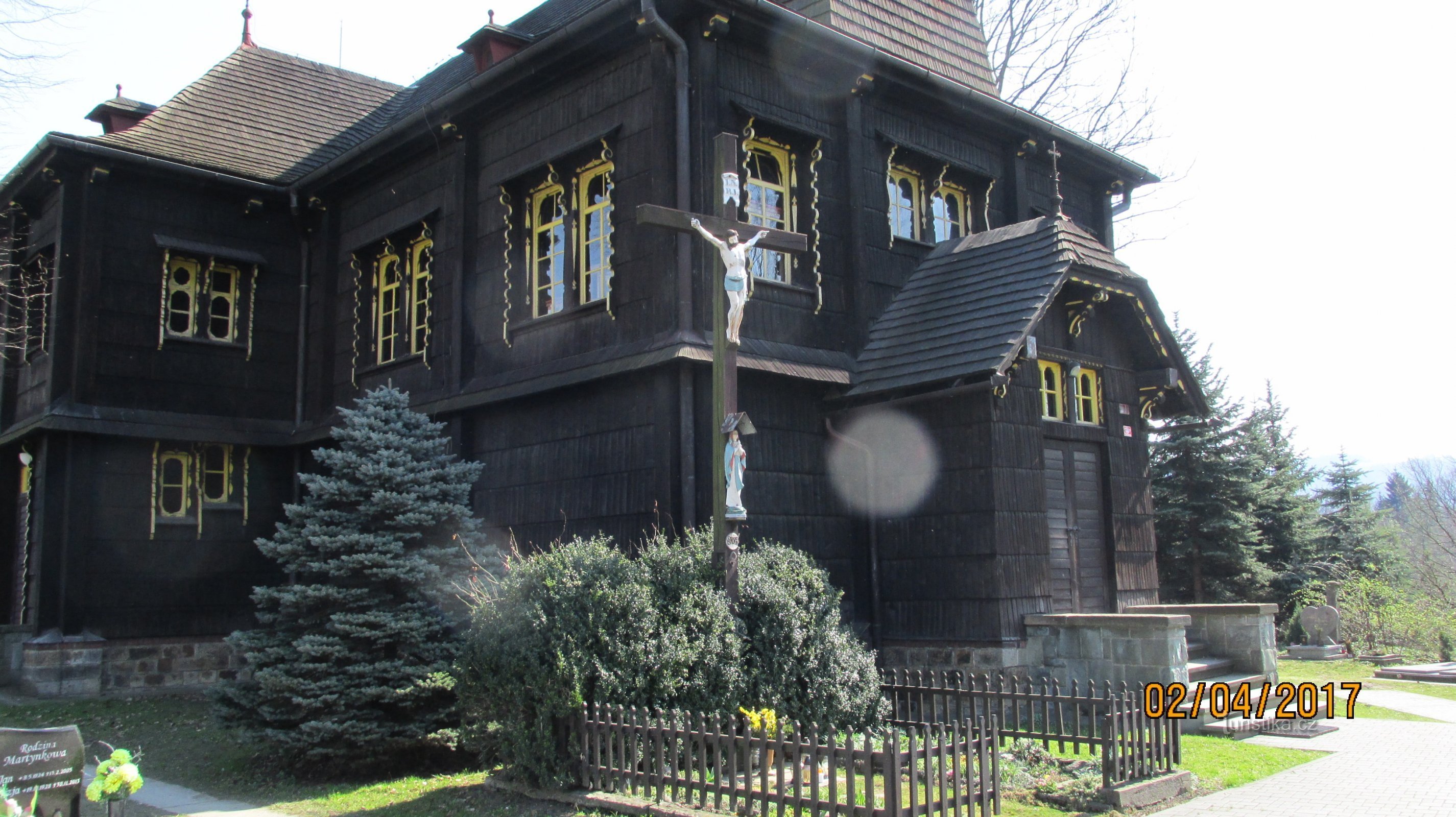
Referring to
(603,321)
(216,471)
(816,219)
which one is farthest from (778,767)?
(216,471)

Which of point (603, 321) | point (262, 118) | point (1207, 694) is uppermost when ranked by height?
point (262, 118)

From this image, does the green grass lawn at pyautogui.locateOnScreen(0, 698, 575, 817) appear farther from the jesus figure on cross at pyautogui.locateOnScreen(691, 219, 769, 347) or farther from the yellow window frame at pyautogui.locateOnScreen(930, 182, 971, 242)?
the yellow window frame at pyautogui.locateOnScreen(930, 182, 971, 242)

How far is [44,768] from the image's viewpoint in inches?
229

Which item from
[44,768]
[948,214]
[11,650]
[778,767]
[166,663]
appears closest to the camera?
[44,768]

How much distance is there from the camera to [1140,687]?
8.27 meters

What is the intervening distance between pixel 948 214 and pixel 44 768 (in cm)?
1178

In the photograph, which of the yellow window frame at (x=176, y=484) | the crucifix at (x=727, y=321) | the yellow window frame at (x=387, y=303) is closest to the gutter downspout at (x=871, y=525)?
the crucifix at (x=727, y=321)

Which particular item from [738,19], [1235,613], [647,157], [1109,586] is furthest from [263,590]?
[1235,613]

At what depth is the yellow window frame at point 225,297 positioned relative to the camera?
17047 mm

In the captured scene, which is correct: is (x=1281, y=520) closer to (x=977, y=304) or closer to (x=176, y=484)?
(x=977, y=304)

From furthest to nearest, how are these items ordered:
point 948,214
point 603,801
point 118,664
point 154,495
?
point 154,495
point 118,664
point 948,214
point 603,801

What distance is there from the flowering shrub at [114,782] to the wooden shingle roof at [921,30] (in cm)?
1075

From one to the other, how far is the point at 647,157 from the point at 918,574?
528 cm

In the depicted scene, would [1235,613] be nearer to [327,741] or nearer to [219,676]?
[327,741]
